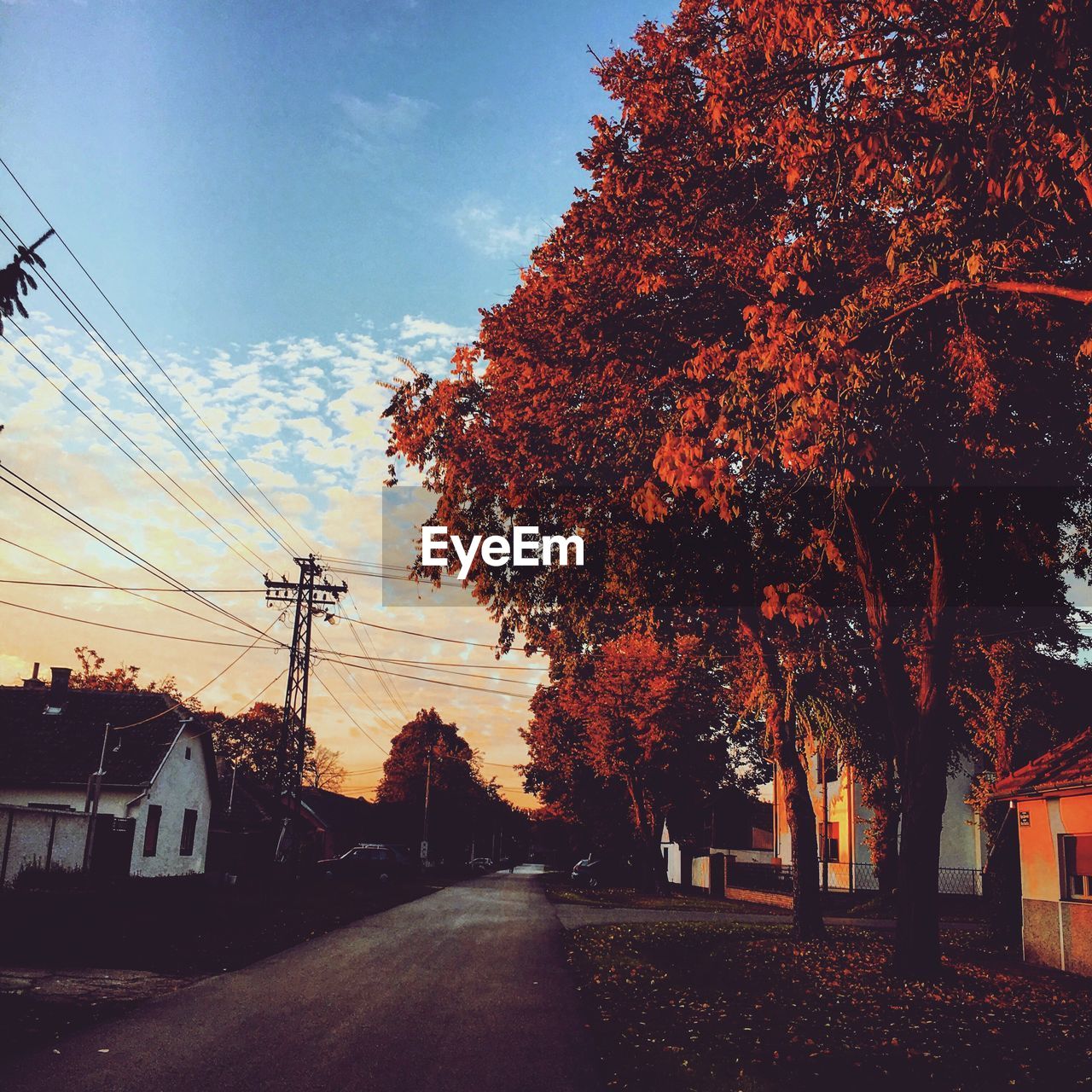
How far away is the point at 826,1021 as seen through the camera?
10398 mm

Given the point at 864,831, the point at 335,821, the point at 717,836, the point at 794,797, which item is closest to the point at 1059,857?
the point at 794,797

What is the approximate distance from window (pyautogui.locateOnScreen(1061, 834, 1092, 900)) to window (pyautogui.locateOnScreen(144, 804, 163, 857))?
100 feet

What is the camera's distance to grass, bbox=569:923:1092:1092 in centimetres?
794

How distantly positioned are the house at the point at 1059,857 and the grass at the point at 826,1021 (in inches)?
31.9

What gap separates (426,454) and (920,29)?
9.88 m

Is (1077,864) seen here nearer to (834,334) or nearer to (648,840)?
(834,334)

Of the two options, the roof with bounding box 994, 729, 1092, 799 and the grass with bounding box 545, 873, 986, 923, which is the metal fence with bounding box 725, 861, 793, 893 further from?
the roof with bounding box 994, 729, 1092, 799

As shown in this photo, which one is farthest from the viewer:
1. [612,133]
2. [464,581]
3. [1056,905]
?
[464,581]

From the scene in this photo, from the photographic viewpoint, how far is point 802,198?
469 inches

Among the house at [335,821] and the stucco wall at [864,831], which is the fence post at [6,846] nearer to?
the stucco wall at [864,831]

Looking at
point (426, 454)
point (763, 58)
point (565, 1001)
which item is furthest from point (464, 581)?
point (763, 58)

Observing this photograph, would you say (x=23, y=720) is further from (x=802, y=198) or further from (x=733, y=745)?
(x=802, y=198)

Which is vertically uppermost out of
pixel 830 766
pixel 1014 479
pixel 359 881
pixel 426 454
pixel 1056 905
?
→ pixel 426 454

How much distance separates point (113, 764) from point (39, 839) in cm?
940
